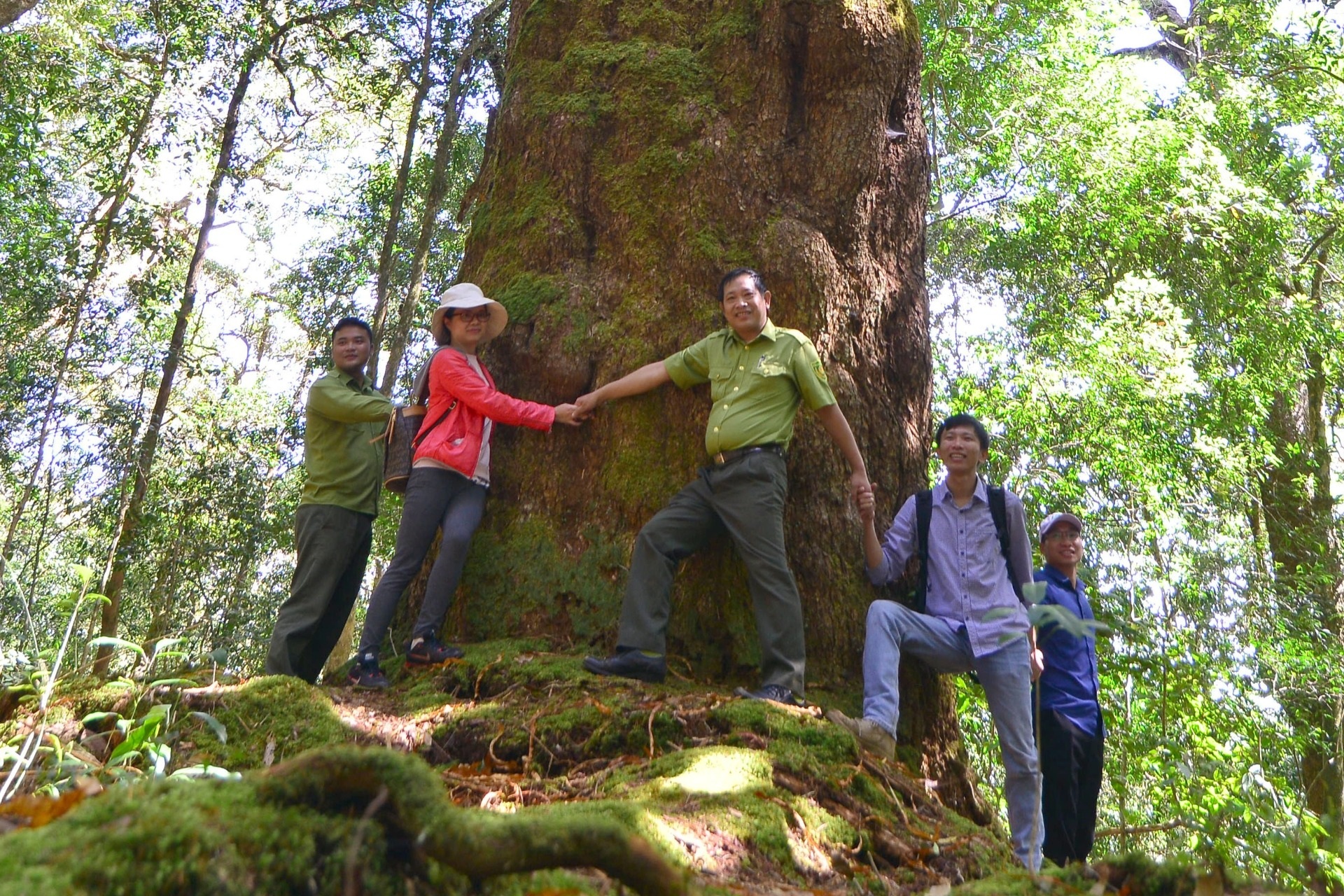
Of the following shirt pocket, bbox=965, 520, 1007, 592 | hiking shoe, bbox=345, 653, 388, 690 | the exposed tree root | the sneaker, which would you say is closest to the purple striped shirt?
shirt pocket, bbox=965, 520, 1007, 592

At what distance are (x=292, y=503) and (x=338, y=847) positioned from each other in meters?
13.5

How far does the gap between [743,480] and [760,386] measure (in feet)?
1.56

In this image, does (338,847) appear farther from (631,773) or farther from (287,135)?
(287,135)

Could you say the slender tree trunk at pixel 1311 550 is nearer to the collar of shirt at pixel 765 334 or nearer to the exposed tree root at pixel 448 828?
the collar of shirt at pixel 765 334

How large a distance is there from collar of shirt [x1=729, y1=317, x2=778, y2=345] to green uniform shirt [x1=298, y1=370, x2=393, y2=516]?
1.98 m

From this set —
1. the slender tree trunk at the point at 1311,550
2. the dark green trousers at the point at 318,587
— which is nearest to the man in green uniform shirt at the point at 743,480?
the dark green trousers at the point at 318,587

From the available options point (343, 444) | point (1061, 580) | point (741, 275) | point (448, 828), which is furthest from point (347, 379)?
point (448, 828)

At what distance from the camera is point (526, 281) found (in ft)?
18.4

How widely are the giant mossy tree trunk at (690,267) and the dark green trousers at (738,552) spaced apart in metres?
0.31

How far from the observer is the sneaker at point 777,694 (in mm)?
4273

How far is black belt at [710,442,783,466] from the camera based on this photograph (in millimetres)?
4738

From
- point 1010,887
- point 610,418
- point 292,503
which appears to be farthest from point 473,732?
point 292,503

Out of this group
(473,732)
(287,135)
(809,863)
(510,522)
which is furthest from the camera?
(287,135)

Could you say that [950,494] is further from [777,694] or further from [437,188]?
[437,188]
